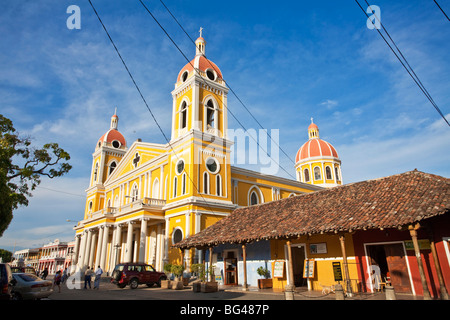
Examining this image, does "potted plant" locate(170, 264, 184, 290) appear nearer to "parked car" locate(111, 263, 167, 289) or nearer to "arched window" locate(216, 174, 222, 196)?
"parked car" locate(111, 263, 167, 289)

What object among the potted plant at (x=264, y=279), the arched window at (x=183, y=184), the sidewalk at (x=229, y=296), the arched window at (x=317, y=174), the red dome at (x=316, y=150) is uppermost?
the red dome at (x=316, y=150)

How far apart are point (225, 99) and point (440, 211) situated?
2171 cm

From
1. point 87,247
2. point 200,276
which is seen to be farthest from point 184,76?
point 87,247

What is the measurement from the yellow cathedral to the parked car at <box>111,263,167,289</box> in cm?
288

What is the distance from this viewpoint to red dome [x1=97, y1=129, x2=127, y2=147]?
41.5 meters

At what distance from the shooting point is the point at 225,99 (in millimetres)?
28969

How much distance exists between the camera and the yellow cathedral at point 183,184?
24.2 m

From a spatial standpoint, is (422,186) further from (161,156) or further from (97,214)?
(97,214)

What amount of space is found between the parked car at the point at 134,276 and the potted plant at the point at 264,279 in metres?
7.09

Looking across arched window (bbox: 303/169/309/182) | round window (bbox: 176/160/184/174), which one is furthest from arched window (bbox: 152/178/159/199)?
arched window (bbox: 303/169/309/182)

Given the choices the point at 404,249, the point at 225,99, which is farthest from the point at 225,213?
the point at 404,249

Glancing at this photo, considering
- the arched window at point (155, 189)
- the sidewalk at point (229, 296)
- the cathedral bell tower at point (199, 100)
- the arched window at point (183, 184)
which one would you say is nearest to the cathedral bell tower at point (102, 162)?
the arched window at point (155, 189)

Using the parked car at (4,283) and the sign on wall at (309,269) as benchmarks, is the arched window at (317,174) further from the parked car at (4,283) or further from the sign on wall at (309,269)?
the parked car at (4,283)
